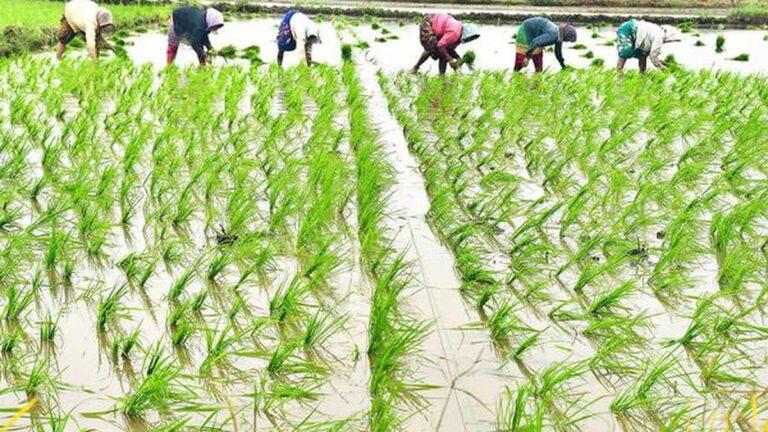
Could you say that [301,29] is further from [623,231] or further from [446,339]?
[446,339]

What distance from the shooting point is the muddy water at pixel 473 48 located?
1016cm

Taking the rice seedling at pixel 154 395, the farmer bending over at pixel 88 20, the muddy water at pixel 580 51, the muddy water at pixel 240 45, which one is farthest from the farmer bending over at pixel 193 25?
the rice seedling at pixel 154 395

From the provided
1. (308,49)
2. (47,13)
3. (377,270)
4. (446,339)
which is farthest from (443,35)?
(47,13)

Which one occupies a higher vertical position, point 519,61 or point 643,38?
point 643,38

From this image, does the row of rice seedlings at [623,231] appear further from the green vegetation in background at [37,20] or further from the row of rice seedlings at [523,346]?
the green vegetation in background at [37,20]

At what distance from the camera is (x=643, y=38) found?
8.67 meters

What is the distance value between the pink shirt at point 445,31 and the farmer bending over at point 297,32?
141cm

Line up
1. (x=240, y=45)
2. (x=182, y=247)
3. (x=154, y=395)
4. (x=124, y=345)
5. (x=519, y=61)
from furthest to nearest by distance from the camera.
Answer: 1. (x=240, y=45)
2. (x=519, y=61)
3. (x=182, y=247)
4. (x=124, y=345)
5. (x=154, y=395)

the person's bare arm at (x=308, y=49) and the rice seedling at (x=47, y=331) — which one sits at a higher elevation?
the rice seedling at (x=47, y=331)

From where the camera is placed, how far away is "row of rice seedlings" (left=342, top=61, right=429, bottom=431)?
2162mm

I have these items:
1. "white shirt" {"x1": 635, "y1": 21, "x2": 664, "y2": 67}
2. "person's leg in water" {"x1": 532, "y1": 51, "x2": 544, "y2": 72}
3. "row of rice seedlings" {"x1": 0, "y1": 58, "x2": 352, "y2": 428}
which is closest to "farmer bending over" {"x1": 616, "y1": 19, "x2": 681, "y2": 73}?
"white shirt" {"x1": 635, "y1": 21, "x2": 664, "y2": 67}

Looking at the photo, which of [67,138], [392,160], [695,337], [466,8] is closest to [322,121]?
[392,160]

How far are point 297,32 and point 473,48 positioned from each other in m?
4.45

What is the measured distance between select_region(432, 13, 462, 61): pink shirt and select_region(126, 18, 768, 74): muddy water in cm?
81
